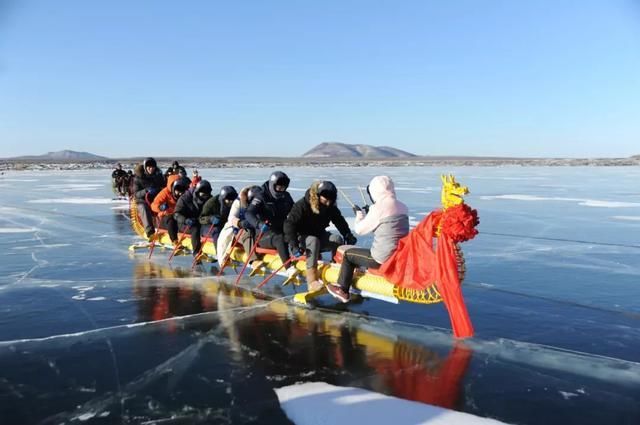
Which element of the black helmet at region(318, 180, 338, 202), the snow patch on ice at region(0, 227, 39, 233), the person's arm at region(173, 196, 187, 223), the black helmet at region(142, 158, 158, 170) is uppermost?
the black helmet at region(142, 158, 158, 170)

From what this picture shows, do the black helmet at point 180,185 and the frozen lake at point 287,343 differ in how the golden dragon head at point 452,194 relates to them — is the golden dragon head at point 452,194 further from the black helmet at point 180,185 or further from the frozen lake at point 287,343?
the black helmet at point 180,185

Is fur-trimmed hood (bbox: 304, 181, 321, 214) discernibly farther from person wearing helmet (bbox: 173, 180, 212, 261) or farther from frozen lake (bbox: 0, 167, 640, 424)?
person wearing helmet (bbox: 173, 180, 212, 261)

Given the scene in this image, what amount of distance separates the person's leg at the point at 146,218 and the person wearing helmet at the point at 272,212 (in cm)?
351

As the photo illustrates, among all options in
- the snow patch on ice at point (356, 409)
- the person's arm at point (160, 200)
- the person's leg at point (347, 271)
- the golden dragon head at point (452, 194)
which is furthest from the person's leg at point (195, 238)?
the snow patch on ice at point (356, 409)

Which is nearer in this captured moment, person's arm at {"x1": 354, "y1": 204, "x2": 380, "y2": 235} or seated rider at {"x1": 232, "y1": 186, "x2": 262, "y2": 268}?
person's arm at {"x1": 354, "y1": 204, "x2": 380, "y2": 235}

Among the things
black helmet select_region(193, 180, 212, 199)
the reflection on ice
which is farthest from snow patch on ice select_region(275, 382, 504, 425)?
black helmet select_region(193, 180, 212, 199)

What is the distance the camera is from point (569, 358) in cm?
506

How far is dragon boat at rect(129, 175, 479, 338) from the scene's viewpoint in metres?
5.35

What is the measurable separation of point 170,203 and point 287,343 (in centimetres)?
580

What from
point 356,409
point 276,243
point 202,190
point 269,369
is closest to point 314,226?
point 276,243

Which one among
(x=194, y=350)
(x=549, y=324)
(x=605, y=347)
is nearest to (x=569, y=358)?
(x=605, y=347)

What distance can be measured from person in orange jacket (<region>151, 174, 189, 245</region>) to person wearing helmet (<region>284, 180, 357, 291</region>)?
348 centimetres

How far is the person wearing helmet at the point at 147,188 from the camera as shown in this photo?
430 inches

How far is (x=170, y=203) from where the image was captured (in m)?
10.5
